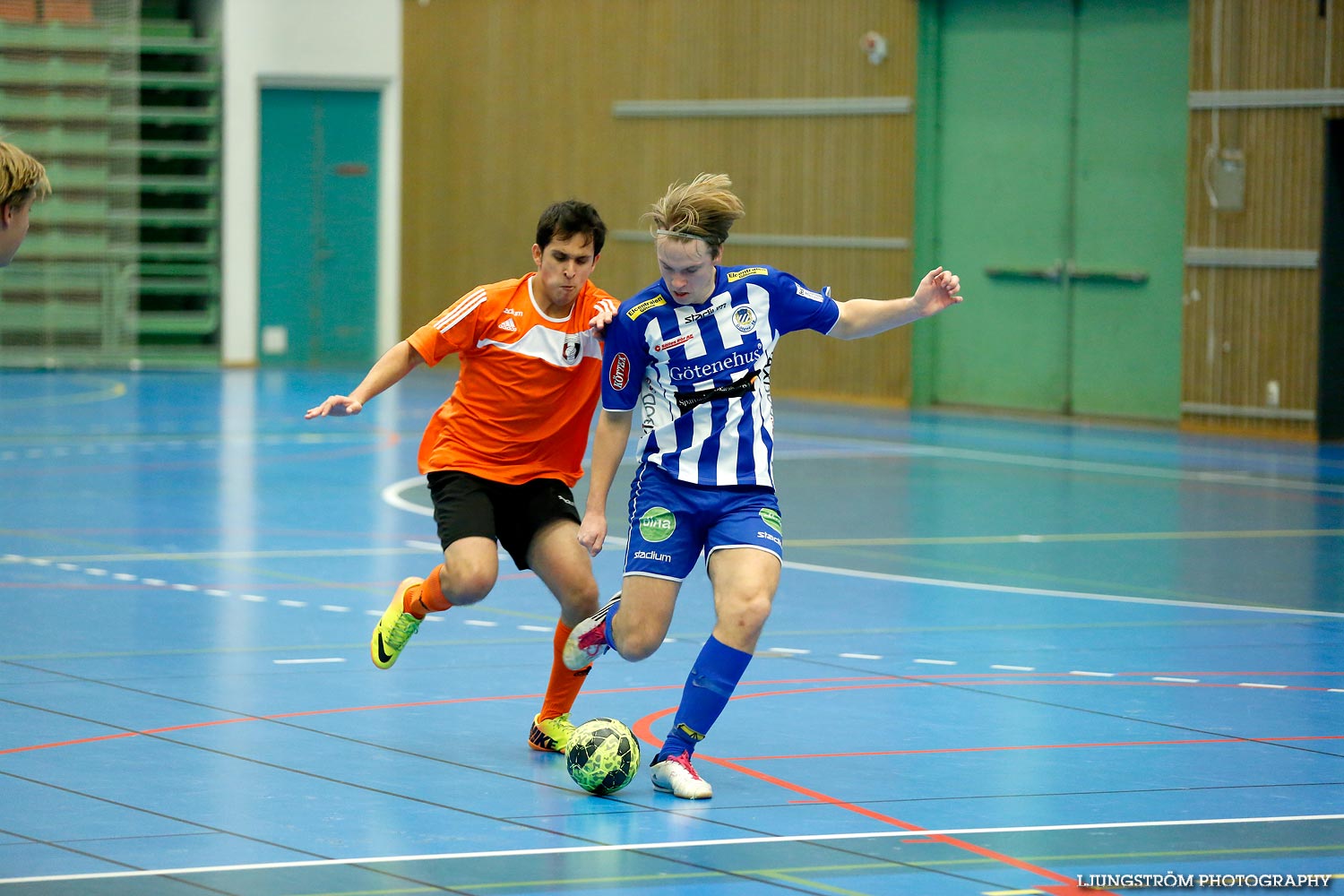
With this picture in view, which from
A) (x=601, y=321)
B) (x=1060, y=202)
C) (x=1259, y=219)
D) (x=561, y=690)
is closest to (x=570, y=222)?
(x=601, y=321)

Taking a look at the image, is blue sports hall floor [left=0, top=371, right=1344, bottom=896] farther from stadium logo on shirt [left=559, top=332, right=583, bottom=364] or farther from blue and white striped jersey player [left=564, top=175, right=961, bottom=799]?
stadium logo on shirt [left=559, top=332, right=583, bottom=364]

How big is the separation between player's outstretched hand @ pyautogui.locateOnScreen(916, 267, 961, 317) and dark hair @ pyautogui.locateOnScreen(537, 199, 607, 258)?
1048mm

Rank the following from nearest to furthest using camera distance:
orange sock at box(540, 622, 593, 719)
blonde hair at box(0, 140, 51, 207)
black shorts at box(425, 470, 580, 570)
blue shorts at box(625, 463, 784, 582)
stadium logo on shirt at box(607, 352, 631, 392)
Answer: blonde hair at box(0, 140, 51, 207), blue shorts at box(625, 463, 784, 582), stadium logo on shirt at box(607, 352, 631, 392), orange sock at box(540, 622, 593, 719), black shorts at box(425, 470, 580, 570)

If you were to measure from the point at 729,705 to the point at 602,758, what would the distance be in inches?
57.9

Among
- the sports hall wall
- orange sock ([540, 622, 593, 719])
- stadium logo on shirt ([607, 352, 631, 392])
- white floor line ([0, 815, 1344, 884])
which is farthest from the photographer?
the sports hall wall

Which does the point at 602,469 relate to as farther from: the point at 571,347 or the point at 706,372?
the point at 571,347

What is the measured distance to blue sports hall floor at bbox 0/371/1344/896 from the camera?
5.09 metres

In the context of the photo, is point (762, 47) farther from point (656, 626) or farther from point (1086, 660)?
point (656, 626)

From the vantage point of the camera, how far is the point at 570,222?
634 centimetres

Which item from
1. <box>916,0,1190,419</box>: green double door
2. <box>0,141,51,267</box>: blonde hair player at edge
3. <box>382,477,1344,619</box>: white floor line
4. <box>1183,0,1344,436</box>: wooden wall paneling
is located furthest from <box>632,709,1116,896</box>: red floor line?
<box>916,0,1190,419</box>: green double door

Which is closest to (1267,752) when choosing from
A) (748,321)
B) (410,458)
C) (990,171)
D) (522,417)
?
(748,321)

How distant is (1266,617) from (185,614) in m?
5.10

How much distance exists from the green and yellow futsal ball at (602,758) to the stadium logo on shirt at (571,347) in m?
1.37

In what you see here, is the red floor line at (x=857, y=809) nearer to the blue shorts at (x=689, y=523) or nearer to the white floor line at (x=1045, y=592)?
the blue shorts at (x=689, y=523)
